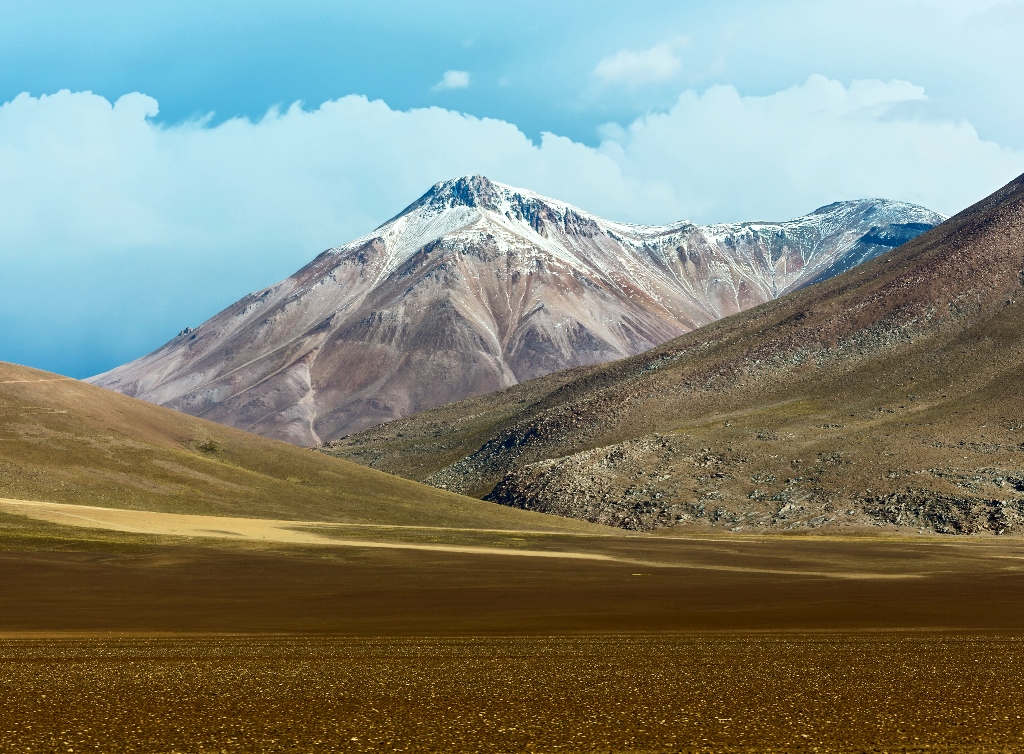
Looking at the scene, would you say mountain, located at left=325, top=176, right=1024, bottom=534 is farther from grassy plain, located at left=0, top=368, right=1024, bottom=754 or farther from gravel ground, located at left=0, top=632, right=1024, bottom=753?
gravel ground, located at left=0, top=632, right=1024, bottom=753

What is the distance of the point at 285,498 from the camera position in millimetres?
112938

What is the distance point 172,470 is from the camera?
375 feet

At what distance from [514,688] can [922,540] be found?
310ft

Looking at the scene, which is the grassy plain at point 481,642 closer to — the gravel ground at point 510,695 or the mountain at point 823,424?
the gravel ground at point 510,695

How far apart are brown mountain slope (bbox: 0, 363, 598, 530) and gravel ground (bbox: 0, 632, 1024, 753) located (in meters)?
75.1

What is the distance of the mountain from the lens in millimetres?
128750

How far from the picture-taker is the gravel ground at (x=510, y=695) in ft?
62.4

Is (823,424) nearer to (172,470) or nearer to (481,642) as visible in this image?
(172,470)

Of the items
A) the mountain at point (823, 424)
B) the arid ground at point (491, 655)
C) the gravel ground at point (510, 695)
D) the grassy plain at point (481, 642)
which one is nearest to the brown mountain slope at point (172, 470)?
the grassy plain at point (481, 642)

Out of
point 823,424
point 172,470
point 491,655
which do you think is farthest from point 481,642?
point 823,424

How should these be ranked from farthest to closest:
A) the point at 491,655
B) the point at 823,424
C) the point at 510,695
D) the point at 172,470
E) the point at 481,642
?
1. the point at 823,424
2. the point at 172,470
3. the point at 481,642
4. the point at 491,655
5. the point at 510,695

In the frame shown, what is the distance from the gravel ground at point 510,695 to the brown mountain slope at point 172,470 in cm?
7506

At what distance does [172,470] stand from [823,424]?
293ft

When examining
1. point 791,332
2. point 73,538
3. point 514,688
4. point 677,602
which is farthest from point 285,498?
point 791,332
